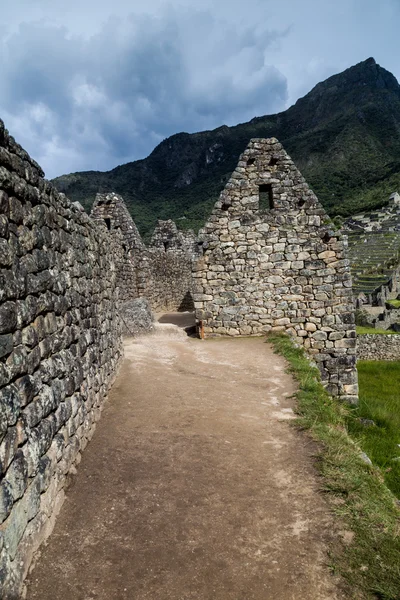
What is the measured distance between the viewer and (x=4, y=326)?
8.69 ft

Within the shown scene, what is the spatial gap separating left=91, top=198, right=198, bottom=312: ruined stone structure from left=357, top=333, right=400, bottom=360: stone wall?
33.8 feet

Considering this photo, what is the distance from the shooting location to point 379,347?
2262 cm

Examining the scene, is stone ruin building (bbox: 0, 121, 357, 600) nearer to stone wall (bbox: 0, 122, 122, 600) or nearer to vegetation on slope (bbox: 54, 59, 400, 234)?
stone wall (bbox: 0, 122, 122, 600)

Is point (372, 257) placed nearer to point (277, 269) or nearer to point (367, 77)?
point (277, 269)

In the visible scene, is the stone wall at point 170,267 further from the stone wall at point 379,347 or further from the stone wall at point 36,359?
the stone wall at point 36,359

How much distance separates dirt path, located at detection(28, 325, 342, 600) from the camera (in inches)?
102

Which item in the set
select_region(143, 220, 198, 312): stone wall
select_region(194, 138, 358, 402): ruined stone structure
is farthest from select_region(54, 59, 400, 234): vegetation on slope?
select_region(194, 138, 358, 402): ruined stone structure

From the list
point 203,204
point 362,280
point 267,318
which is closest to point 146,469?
point 267,318

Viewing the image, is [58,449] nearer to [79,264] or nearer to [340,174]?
[79,264]

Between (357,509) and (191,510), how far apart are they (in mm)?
1291

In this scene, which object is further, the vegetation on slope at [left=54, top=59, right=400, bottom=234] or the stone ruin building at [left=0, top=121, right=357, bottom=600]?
the vegetation on slope at [left=54, top=59, right=400, bottom=234]

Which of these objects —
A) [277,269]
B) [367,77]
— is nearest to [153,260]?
[277,269]

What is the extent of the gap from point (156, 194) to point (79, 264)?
83.5 metres

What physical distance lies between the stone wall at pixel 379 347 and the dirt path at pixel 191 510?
1867cm
